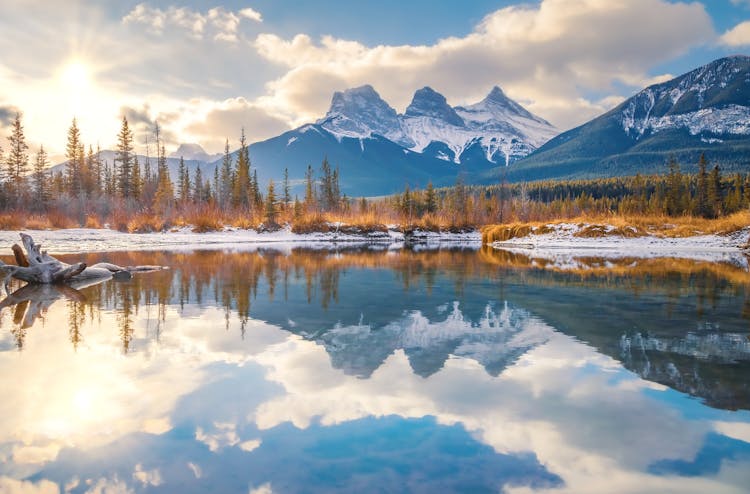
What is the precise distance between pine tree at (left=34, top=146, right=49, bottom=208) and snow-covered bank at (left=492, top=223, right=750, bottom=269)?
48082 millimetres

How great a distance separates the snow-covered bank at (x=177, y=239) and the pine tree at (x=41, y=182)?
19.2 meters

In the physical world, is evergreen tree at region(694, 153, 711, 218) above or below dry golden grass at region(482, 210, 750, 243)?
above

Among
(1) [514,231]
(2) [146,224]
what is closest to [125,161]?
(2) [146,224]

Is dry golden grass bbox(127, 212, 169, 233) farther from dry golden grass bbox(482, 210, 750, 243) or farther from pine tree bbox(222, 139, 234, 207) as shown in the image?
dry golden grass bbox(482, 210, 750, 243)

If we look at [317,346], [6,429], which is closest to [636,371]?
[317,346]

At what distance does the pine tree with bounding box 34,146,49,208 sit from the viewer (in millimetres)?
54244

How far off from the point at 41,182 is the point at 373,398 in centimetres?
6510

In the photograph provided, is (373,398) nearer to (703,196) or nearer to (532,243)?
(532,243)

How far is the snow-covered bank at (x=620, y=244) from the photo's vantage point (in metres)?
31.5

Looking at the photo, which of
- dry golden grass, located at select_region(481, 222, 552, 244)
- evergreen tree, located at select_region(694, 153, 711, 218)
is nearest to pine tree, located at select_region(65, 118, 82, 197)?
dry golden grass, located at select_region(481, 222, 552, 244)

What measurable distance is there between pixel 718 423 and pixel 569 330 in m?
3.90

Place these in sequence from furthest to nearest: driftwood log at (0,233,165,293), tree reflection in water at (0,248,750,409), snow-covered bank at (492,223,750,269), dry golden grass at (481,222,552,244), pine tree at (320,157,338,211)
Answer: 1. pine tree at (320,157,338,211)
2. dry golden grass at (481,222,552,244)
3. snow-covered bank at (492,223,750,269)
4. driftwood log at (0,233,165,293)
5. tree reflection in water at (0,248,750,409)

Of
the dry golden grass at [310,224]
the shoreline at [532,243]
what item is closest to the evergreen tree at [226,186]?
→ the dry golden grass at [310,224]

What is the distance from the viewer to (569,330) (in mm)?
8484
